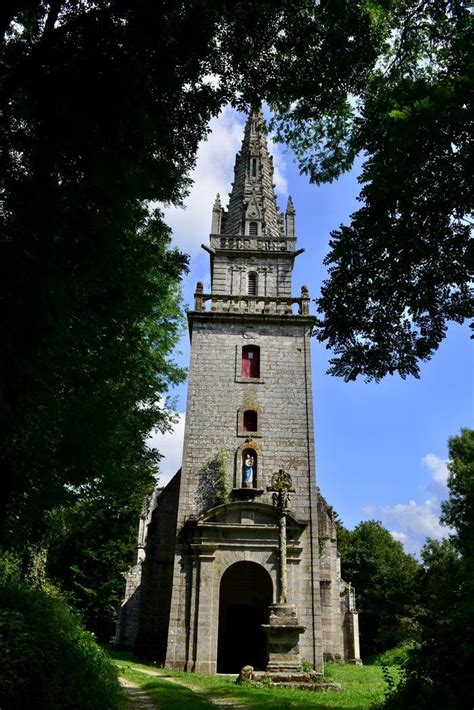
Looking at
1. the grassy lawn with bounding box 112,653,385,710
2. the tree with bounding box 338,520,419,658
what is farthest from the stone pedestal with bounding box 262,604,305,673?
the tree with bounding box 338,520,419,658

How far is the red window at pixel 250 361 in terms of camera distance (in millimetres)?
22484

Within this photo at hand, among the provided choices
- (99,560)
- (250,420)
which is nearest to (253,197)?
(250,420)

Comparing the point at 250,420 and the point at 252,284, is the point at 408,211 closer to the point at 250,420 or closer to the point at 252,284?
the point at 250,420

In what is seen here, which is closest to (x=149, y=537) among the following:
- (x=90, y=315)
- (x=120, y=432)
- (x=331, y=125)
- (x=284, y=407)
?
(x=284, y=407)

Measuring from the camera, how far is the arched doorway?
70.8ft

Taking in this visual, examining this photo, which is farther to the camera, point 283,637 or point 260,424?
point 260,424

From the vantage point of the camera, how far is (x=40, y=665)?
679cm

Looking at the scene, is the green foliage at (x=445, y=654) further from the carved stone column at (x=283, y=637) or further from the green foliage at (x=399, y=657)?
the carved stone column at (x=283, y=637)

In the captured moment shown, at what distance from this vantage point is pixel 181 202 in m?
9.40

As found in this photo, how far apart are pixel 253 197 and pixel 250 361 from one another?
9106 millimetres

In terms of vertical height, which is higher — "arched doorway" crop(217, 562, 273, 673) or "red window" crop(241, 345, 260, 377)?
"red window" crop(241, 345, 260, 377)

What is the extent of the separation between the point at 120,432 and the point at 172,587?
927cm

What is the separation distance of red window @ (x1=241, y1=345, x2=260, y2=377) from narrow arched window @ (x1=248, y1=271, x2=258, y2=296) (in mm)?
3156

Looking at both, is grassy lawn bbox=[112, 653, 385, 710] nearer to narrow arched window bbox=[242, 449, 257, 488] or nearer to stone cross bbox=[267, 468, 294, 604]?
stone cross bbox=[267, 468, 294, 604]
